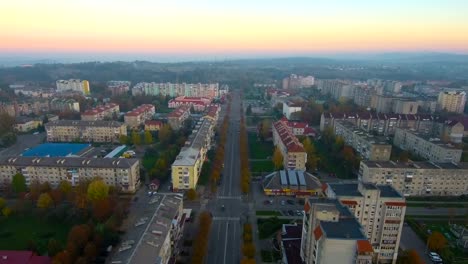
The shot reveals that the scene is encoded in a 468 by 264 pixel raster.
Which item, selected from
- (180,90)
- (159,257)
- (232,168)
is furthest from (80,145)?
(180,90)

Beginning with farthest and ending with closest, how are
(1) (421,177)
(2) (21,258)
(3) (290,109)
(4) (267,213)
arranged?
(3) (290,109) → (1) (421,177) → (4) (267,213) → (2) (21,258)

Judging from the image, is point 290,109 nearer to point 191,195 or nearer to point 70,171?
point 191,195

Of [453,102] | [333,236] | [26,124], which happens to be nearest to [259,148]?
[333,236]

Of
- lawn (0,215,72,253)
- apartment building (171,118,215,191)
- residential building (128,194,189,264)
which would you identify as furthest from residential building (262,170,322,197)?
lawn (0,215,72,253)

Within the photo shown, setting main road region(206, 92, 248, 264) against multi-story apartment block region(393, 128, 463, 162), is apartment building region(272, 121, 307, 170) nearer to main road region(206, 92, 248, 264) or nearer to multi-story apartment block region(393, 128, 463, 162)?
main road region(206, 92, 248, 264)

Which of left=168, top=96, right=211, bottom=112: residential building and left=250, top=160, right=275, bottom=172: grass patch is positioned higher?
left=168, top=96, right=211, bottom=112: residential building

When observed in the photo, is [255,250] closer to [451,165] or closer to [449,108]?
[451,165]

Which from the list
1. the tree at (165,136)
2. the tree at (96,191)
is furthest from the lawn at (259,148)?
the tree at (96,191)
